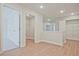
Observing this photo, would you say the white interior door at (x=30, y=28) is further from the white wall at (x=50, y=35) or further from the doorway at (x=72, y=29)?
the doorway at (x=72, y=29)

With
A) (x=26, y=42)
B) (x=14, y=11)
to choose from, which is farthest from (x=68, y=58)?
(x=14, y=11)

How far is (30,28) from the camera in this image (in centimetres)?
251

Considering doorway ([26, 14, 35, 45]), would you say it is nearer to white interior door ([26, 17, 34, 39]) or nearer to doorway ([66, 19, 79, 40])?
white interior door ([26, 17, 34, 39])

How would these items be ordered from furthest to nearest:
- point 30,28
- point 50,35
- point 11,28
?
point 30,28 → point 50,35 → point 11,28

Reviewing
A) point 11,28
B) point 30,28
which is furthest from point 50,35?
point 11,28

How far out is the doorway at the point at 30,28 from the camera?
7.87ft

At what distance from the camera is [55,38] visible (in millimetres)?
2445

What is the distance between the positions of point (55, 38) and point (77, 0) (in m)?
1.23

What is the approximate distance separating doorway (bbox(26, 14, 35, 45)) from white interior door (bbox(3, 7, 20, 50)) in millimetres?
231

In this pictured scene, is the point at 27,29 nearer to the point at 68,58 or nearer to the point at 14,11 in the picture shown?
the point at 14,11

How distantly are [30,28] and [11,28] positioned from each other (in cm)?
47

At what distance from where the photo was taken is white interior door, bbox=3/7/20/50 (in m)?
2.19

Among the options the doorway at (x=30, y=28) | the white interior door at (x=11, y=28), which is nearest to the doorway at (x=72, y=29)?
the doorway at (x=30, y=28)

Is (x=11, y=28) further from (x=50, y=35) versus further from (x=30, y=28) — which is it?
(x=50, y=35)
